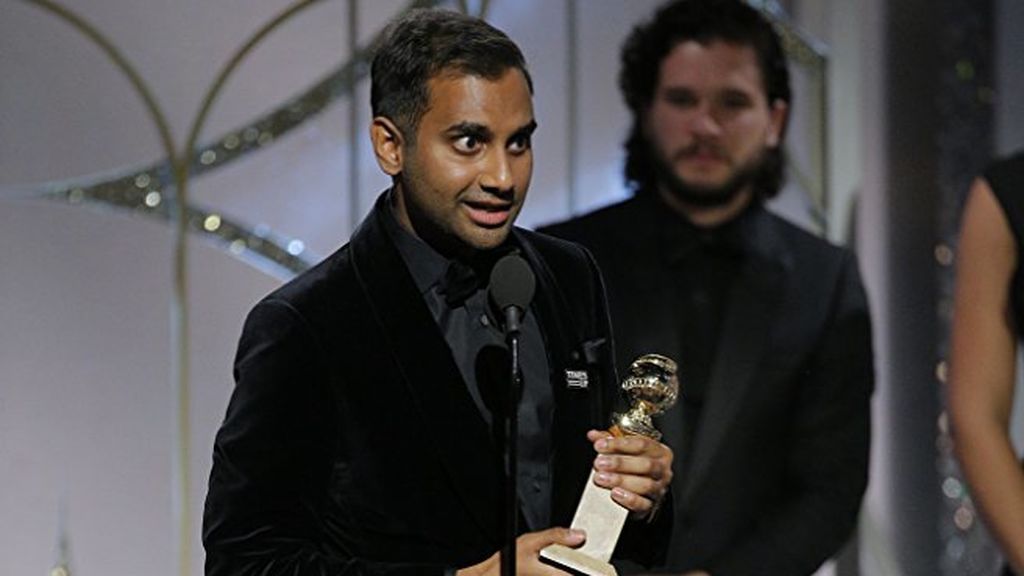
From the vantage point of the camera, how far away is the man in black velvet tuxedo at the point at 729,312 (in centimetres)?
230

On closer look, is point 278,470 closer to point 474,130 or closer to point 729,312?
point 474,130

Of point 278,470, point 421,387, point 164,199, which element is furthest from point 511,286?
point 164,199

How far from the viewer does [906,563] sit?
2648mm

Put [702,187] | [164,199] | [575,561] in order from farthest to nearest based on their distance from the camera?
[702,187], [164,199], [575,561]

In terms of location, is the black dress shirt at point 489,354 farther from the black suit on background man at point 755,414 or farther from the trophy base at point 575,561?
the black suit on background man at point 755,414

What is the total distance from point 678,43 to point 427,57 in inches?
39.7

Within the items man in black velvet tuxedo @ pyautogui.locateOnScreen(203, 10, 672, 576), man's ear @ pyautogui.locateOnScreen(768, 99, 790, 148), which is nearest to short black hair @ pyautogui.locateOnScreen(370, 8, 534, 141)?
man in black velvet tuxedo @ pyautogui.locateOnScreen(203, 10, 672, 576)

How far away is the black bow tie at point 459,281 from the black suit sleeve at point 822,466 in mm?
940

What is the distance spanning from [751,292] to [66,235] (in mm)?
838

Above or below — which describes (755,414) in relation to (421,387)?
below

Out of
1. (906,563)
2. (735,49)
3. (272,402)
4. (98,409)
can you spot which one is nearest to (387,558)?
(272,402)

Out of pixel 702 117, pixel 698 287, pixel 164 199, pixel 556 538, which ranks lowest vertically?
pixel 556 538

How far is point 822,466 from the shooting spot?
2.32 metres

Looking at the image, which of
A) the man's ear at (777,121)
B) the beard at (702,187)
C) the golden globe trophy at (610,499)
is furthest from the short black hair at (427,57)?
the man's ear at (777,121)
